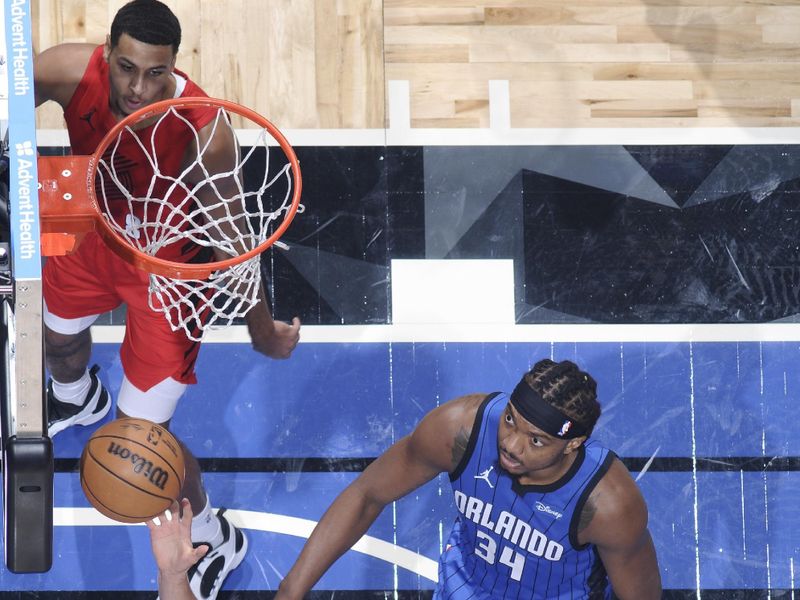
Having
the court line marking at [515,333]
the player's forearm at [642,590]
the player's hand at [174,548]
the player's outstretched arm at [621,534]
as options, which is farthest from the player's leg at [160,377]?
the player's forearm at [642,590]

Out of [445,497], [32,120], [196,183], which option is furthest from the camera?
[445,497]

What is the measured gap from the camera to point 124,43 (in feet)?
12.1

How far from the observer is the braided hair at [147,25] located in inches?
145

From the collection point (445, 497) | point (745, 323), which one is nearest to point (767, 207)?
point (745, 323)

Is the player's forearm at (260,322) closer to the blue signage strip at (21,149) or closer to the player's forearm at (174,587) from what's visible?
the player's forearm at (174,587)

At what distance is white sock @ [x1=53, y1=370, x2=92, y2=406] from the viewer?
4508 millimetres

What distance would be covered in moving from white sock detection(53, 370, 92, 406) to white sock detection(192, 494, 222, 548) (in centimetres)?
68

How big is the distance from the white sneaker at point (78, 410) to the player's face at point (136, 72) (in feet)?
4.44

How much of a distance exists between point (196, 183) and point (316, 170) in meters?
0.90

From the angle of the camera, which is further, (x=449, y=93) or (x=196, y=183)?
(x=449, y=93)

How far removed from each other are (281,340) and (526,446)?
133 centimetres

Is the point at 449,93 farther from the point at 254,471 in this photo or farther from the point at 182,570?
the point at 182,570

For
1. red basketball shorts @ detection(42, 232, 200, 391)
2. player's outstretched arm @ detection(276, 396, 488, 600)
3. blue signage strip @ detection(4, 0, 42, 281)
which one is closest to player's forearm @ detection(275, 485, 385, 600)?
player's outstretched arm @ detection(276, 396, 488, 600)

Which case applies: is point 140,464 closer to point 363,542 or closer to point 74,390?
point 74,390
